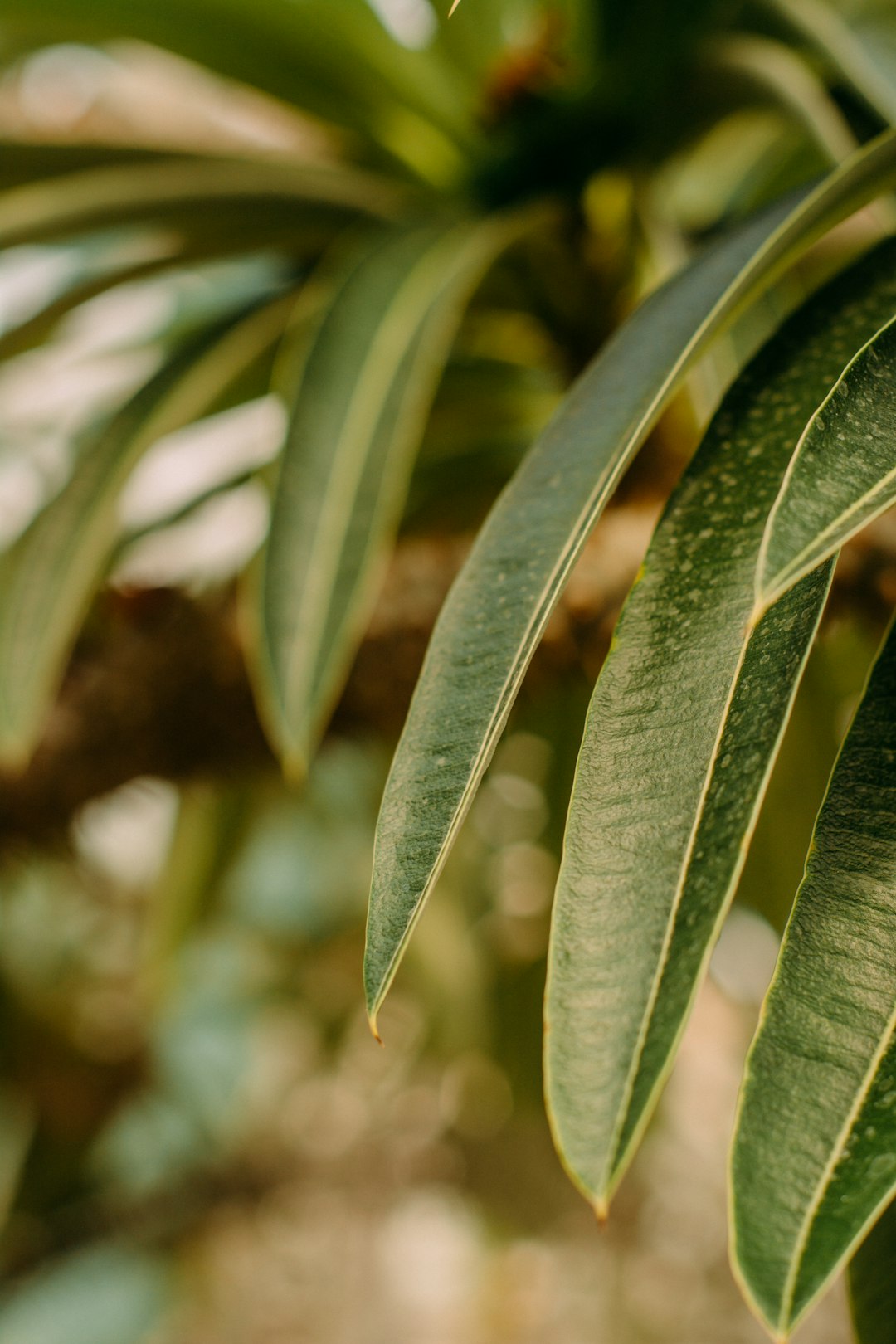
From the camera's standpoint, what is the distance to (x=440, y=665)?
0.70 ft

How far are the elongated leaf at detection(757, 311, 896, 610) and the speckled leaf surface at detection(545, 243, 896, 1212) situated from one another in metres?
0.02

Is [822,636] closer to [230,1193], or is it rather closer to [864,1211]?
[864,1211]

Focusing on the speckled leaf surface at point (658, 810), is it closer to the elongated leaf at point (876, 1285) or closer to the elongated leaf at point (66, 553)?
the elongated leaf at point (876, 1285)

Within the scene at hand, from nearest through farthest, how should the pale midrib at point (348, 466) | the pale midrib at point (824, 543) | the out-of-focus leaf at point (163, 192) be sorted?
the pale midrib at point (824, 543) → the pale midrib at point (348, 466) → the out-of-focus leaf at point (163, 192)

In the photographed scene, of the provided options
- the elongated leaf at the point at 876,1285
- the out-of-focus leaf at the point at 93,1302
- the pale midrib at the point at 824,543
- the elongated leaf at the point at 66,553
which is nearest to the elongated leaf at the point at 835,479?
the pale midrib at the point at 824,543

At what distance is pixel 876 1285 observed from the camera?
22cm

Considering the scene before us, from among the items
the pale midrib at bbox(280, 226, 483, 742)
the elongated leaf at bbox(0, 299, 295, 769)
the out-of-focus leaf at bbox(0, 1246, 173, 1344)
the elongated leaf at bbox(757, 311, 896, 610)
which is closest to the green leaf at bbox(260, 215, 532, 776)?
the pale midrib at bbox(280, 226, 483, 742)

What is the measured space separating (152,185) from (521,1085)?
87cm

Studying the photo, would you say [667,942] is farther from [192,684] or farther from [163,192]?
[163,192]

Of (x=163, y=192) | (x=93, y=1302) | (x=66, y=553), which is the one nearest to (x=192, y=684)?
(x=66, y=553)

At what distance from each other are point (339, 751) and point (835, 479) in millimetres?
555

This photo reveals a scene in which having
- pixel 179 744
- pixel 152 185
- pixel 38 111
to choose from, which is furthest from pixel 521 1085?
pixel 38 111

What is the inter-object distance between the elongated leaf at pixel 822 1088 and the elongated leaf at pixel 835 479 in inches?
2.9

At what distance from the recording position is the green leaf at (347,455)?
0.34 metres
